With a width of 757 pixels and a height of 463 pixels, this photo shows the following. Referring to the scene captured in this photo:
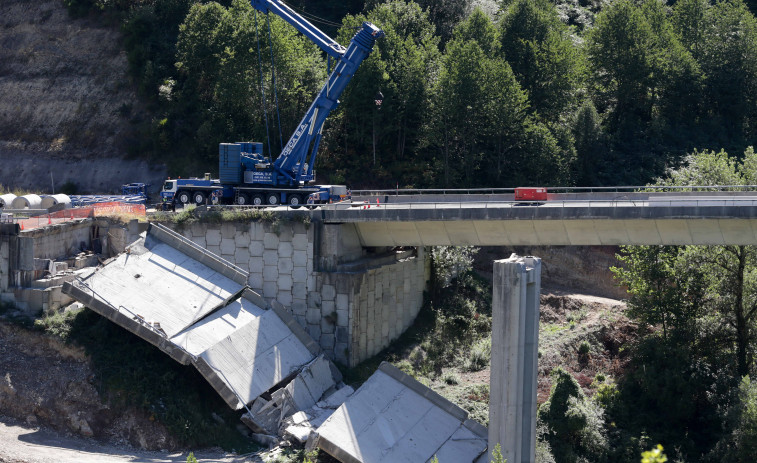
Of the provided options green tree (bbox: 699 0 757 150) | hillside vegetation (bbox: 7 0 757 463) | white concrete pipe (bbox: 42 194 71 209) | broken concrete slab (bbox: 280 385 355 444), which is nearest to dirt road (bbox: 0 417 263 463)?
broken concrete slab (bbox: 280 385 355 444)

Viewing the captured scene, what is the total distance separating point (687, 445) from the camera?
35562 millimetres

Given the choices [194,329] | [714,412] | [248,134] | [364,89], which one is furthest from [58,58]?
[714,412]

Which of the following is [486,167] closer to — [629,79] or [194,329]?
[629,79]

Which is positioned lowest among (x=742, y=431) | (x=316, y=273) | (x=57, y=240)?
(x=742, y=431)

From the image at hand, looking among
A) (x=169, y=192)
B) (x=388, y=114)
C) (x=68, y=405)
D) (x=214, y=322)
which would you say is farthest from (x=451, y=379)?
(x=388, y=114)

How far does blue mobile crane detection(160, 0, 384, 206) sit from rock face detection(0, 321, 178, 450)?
47.3 ft

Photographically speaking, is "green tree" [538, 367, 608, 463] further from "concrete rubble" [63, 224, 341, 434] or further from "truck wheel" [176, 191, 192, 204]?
"truck wheel" [176, 191, 192, 204]

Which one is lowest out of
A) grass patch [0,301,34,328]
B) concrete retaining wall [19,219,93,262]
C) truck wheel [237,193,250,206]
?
grass patch [0,301,34,328]

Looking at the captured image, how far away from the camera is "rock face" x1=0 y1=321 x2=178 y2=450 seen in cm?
3175

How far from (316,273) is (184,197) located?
11273 mm

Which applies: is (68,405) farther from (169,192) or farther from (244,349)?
(169,192)

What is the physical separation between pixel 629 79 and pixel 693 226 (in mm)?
35570

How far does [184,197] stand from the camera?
45812mm

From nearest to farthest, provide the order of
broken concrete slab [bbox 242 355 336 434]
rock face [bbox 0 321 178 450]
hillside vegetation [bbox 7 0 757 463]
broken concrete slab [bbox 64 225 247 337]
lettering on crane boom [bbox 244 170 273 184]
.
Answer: rock face [bbox 0 321 178 450] → broken concrete slab [bbox 242 355 336 434] → broken concrete slab [bbox 64 225 247 337] → hillside vegetation [bbox 7 0 757 463] → lettering on crane boom [bbox 244 170 273 184]
